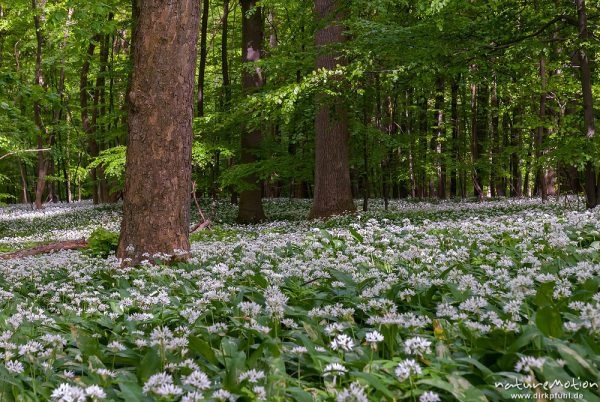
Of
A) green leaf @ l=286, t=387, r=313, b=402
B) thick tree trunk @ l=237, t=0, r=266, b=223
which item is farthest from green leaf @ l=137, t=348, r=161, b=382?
thick tree trunk @ l=237, t=0, r=266, b=223

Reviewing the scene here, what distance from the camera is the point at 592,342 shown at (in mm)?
2207

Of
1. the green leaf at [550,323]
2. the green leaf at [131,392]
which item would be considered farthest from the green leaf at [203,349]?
the green leaf at [550,323]

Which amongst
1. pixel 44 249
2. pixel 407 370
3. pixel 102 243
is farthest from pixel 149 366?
pixel 44 249

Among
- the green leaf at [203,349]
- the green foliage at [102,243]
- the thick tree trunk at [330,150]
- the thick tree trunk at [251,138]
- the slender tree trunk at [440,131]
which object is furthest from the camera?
the slender tree trunk at [440,131]

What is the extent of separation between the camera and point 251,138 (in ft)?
53.8

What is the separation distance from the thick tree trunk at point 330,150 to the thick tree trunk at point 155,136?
7.45 metres

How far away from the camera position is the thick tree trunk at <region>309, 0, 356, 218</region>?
42.7ft

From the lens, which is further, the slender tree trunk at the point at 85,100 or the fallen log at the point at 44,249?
the slender tree trunk at the point at 85,100

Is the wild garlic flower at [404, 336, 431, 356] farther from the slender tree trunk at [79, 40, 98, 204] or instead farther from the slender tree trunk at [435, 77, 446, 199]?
the slender tree trunk at [79, 40, 98, 204]

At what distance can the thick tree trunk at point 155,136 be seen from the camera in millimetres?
5777

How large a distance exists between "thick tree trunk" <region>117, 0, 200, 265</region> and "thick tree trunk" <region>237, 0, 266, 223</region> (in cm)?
988

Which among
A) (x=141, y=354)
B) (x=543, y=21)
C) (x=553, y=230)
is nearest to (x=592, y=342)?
(x=141, y=354)

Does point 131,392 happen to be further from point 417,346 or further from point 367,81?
point 367,81

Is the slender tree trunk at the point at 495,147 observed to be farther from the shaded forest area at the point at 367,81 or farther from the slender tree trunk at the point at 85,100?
the slender tree trunk at the point at 85,100
